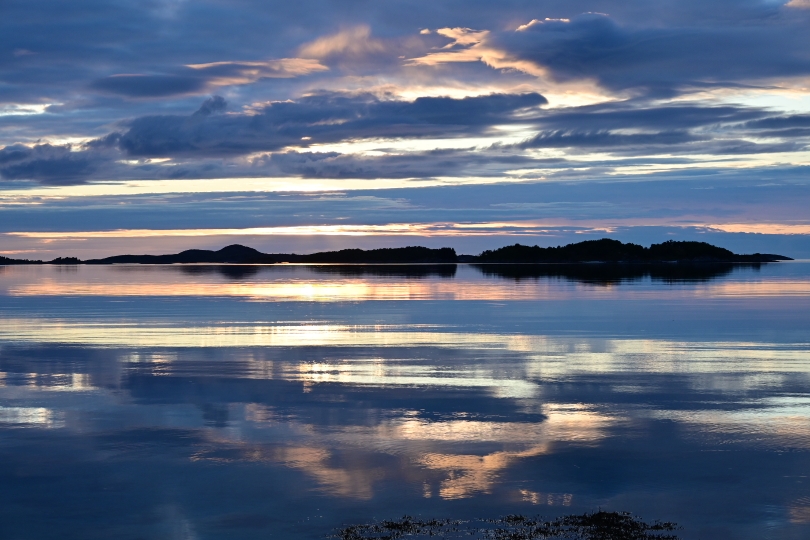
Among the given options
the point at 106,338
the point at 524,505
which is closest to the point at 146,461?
the point at 524,505

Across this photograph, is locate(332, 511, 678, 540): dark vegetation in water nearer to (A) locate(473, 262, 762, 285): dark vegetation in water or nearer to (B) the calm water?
(B) the calm water

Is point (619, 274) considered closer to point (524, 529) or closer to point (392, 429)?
point (392, 429)

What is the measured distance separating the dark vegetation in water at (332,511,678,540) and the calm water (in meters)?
0.29

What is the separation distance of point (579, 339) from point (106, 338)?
15387 mm

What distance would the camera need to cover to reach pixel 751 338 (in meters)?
27.0

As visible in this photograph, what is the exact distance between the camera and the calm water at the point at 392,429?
10.1 m


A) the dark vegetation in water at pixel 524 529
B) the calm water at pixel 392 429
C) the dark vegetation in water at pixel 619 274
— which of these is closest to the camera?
the dark vegetation in water at pixel 524 529

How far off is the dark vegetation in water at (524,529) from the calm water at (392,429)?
0.29 m

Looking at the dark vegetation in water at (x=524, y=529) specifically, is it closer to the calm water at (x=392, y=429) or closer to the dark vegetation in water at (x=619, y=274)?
the calm water at (x=392, y=429)

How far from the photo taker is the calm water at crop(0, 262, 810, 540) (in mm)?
10062

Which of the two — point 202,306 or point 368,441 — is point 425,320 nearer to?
point 202,306

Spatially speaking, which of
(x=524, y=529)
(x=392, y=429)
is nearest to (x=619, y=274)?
(x=392, y=429)

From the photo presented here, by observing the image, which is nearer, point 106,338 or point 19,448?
point 19,448

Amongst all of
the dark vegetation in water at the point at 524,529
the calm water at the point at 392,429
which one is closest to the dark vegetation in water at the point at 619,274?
the calm water at the point at 392,429
